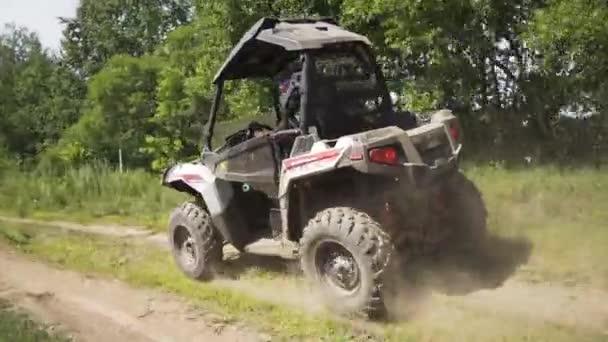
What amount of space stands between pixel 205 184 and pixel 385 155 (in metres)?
2.43

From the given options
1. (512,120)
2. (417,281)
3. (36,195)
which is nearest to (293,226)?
(417,281)

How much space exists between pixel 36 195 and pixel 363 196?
12270mm

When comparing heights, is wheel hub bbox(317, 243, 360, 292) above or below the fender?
below

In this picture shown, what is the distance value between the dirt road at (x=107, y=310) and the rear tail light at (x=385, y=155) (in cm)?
173

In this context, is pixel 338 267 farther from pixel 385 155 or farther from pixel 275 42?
pixel 275 42

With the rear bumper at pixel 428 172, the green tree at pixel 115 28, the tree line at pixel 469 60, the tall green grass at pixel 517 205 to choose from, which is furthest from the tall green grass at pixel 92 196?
the green tree at pixel 115 28

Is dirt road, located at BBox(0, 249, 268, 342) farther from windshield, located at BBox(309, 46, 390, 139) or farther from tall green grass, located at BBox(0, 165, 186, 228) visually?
tall green grass, located at BBox(0, 165, 186, 228)

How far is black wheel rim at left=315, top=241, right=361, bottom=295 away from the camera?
5855 mm

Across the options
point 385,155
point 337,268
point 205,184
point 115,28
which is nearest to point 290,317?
point 337,268

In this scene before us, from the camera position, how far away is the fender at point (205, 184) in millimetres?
7332

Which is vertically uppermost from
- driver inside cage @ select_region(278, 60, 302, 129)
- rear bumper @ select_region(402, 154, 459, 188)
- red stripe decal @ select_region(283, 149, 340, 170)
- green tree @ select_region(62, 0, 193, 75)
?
green tree @ select_region(62, 0, 193, 75)

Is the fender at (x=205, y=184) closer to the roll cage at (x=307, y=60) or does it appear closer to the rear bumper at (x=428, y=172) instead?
the roll cage at (x=307, y=60)

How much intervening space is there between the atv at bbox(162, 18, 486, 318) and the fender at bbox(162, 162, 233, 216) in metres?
0.01

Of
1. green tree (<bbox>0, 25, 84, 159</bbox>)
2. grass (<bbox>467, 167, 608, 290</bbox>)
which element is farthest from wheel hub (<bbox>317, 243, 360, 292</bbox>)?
green tree (<bbox>0, 25, 84, 159</bbox>)
